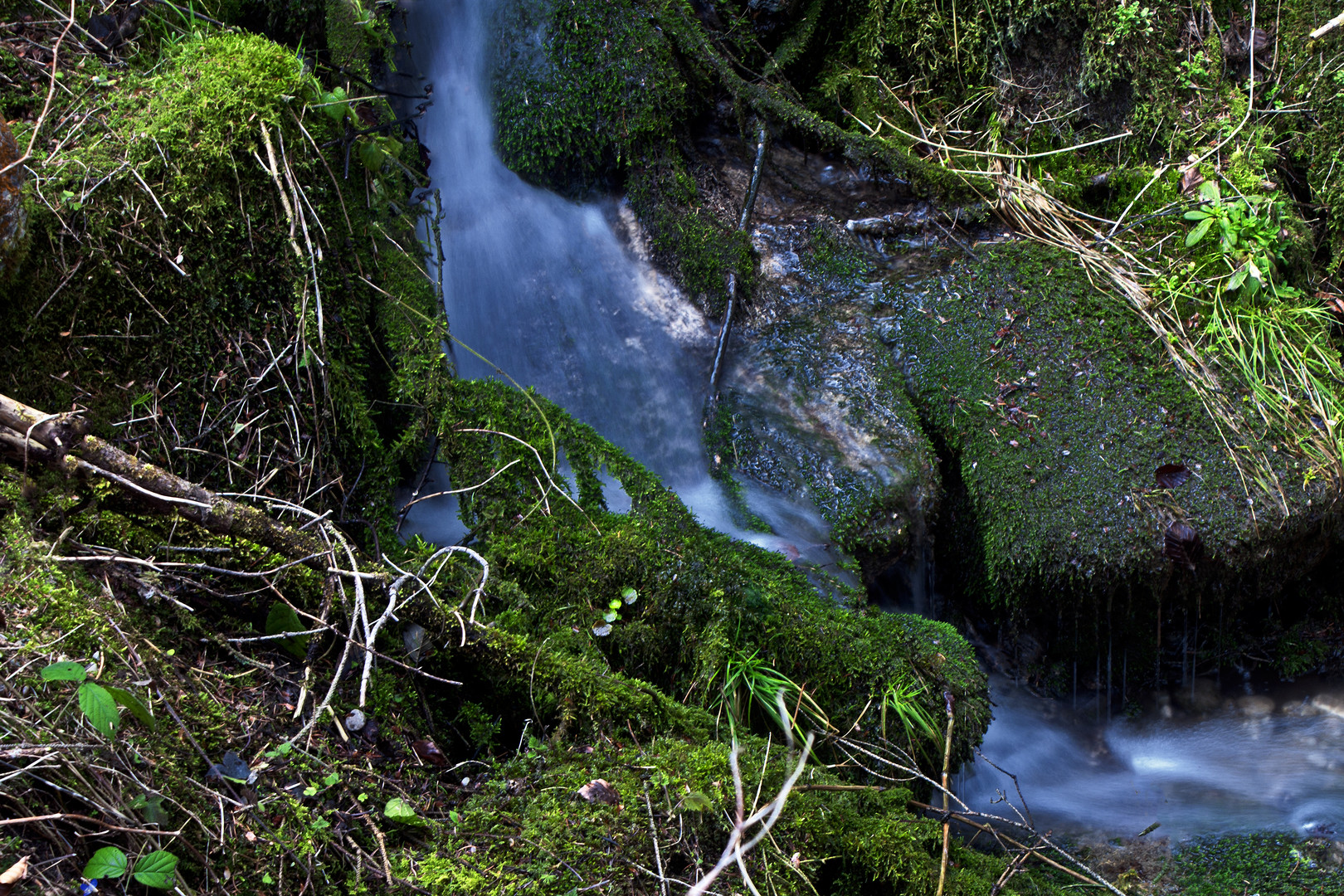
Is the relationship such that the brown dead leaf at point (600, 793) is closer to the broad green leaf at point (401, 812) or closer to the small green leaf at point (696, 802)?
the small green leaf at point (696, 802)

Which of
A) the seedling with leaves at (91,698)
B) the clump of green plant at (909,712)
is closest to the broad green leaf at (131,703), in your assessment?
the seedling with leaves at (91,698)

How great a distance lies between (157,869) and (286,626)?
2.70 feet

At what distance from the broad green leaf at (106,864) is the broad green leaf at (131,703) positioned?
0.93 ft

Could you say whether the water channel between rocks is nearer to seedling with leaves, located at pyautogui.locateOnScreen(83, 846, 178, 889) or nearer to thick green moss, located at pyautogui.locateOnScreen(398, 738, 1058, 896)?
thick green moss, located at pyautogui.locateOnScreen(398, 738, 1058, 896)

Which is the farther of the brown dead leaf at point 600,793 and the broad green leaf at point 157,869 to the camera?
the brown dead leaf at point 600,793

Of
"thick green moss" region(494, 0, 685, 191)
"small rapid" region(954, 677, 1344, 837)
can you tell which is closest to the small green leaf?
"small rapid" region(954, 677, 1344, 837)

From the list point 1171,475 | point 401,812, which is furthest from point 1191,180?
point 401,812

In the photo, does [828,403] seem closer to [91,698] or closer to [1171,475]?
[1171,475]

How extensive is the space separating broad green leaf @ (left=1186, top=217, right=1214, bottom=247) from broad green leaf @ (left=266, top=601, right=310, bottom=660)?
4.46 metres

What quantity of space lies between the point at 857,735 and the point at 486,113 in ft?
12.6

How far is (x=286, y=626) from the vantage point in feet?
7.60

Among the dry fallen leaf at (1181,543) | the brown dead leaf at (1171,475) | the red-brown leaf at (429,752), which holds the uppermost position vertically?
the brown dead leaf at (1171,475)

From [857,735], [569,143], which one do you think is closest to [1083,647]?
[857,735]

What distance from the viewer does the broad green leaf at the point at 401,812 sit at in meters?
1.99
